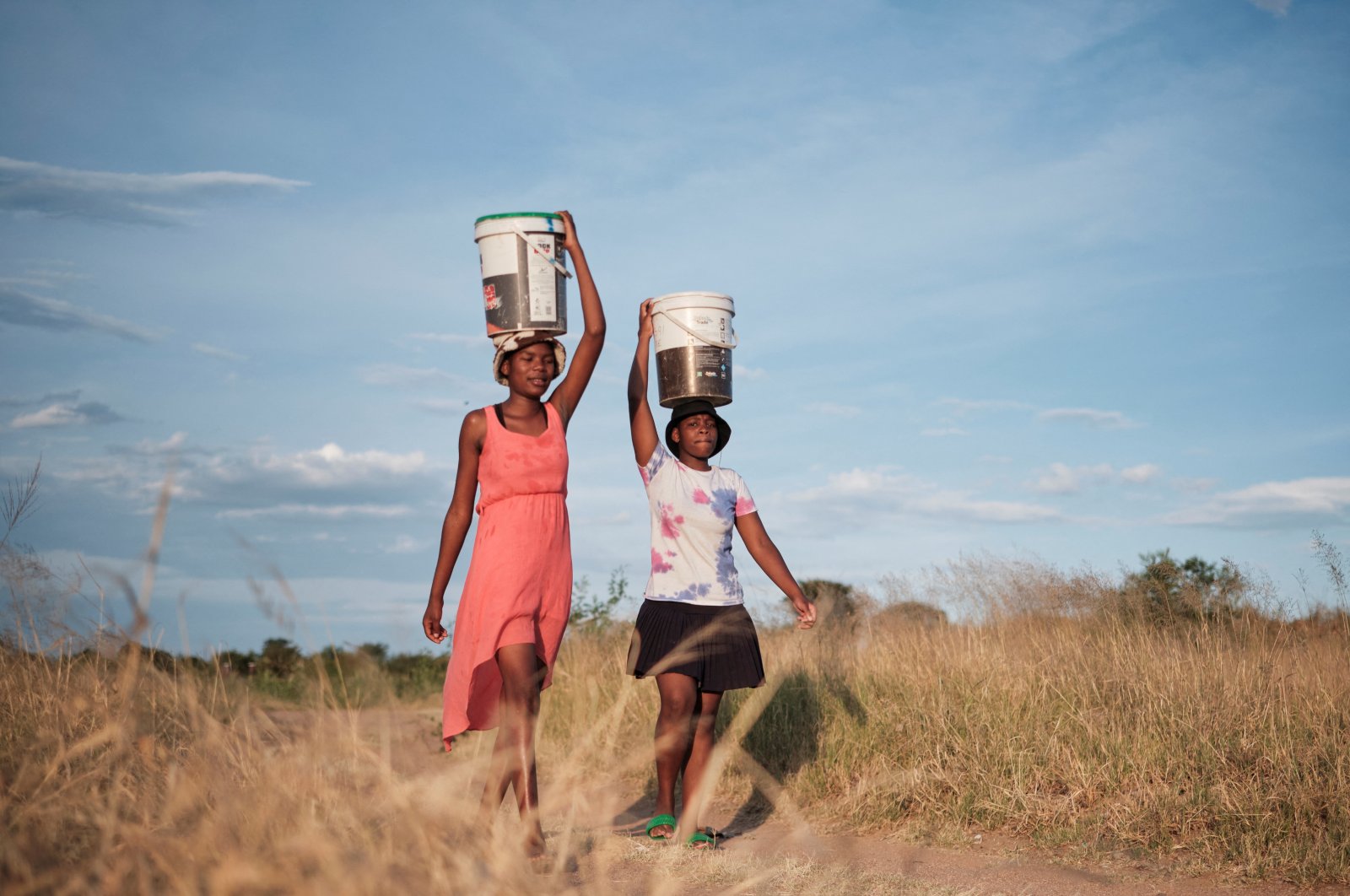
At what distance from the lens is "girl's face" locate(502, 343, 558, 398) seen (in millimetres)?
5059

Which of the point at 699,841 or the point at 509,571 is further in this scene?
the point at 699,841

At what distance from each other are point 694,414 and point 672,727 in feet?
5.09

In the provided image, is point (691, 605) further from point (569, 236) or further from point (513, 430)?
point (569, 236)

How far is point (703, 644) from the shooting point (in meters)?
5.50

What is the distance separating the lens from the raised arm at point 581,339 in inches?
207

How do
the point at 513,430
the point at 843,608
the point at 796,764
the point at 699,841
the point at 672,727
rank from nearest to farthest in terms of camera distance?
the point at 513,430
the point at 699,841
the point at 672,727
the point at 796,764
the point at 843,608

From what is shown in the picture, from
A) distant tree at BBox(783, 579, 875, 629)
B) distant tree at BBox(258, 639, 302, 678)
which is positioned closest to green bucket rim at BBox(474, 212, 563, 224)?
distant tree at BBox(783, 579, 875, 629)

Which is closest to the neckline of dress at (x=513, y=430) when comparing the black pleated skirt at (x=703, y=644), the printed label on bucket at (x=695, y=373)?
the printed label on bucket at (x=695, y=373)

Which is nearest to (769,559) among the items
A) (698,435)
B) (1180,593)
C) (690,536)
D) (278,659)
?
(690,536)

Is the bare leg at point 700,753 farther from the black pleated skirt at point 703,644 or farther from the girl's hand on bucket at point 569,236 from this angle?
the girl's hand on bucket at point 569,236

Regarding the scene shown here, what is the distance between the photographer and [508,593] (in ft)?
15.8

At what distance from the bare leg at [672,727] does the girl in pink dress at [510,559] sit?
0.68 meters

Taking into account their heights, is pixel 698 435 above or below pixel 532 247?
below

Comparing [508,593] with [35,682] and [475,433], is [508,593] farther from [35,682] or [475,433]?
[35,682]
